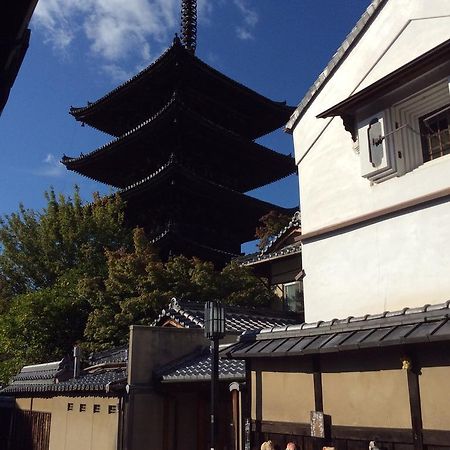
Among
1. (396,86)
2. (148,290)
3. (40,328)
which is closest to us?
(396,86)

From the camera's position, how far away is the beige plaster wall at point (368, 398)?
6.55m

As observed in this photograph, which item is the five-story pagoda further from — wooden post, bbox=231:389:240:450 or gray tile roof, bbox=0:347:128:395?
wooden post, bbox=231:389:240:450

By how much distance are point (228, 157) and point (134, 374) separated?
22528 mm

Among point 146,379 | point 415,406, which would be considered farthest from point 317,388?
point 146,379

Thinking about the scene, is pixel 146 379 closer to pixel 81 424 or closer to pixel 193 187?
pixel 81 424

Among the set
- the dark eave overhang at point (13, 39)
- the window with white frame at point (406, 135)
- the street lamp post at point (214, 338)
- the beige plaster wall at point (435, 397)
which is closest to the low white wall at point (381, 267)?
the window with white frame at point (406, 135)

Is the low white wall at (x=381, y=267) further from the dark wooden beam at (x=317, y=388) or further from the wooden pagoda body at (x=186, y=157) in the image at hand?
the wooden pagoda body at (x=186, y=157)

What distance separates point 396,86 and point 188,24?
37588 millimetres

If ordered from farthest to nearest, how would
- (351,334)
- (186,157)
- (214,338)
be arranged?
(186,157) < (214,338) < (351,334)

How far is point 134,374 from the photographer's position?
12.6m

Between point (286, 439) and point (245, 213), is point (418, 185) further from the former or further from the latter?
point (245, 213)

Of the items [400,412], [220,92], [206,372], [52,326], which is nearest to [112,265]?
[52,326]

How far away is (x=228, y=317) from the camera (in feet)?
52.3

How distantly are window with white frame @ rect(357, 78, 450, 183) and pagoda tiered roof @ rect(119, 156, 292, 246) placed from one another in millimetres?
20888
